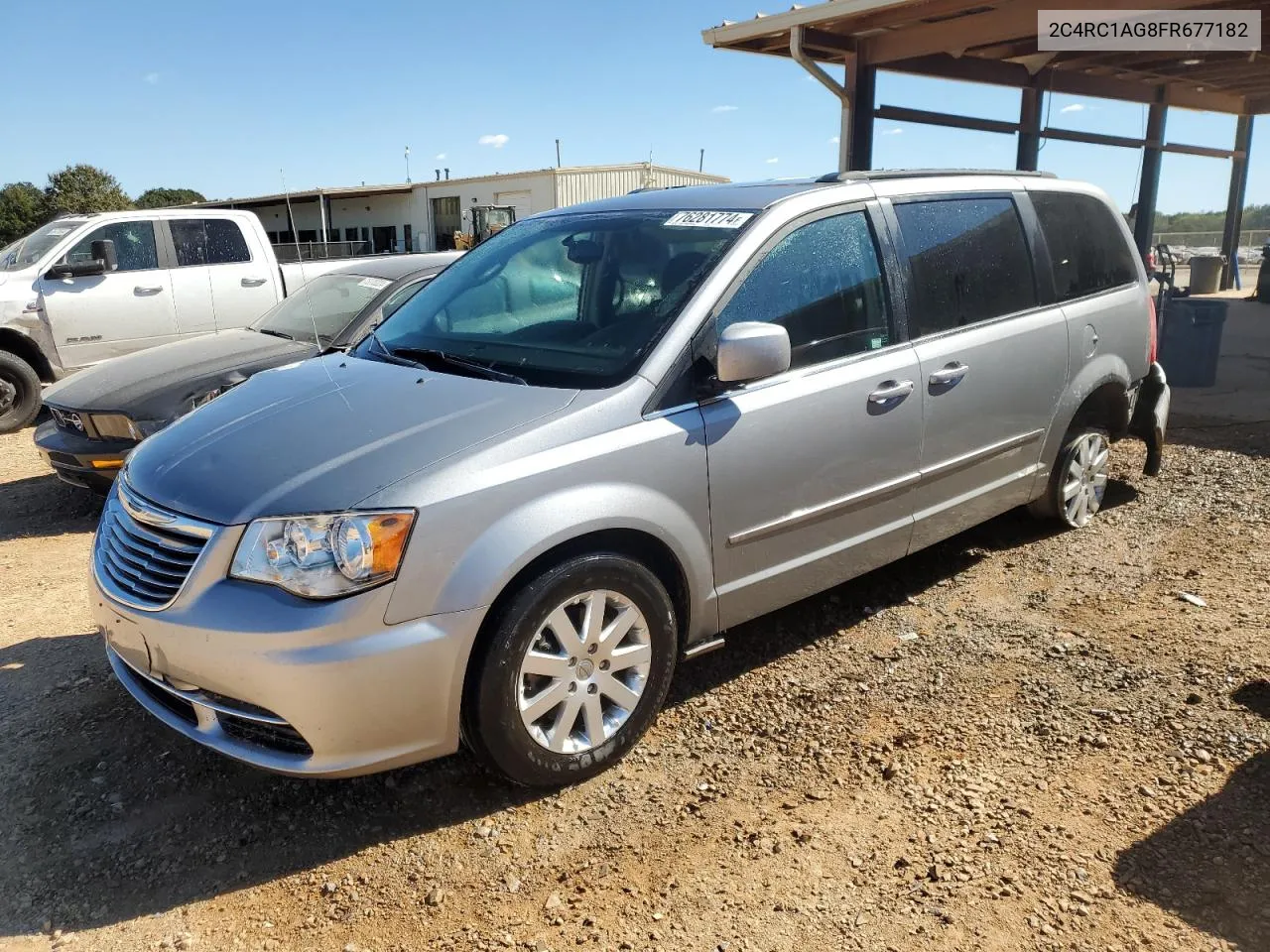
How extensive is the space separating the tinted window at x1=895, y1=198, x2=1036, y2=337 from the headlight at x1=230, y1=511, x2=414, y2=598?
231cm

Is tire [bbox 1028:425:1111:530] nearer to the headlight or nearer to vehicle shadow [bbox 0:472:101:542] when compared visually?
the headlight

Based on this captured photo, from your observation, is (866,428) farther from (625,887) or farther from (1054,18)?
(1054,18)

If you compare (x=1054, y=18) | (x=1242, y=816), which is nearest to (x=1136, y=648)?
(x=1242, y=816)

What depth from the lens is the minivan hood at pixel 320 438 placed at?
2.64m

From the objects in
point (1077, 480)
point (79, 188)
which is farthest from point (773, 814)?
point (79, 188)

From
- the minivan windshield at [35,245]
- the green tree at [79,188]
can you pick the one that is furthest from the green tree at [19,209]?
the minivan windshield at [35,245]

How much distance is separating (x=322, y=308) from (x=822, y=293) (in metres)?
4.11

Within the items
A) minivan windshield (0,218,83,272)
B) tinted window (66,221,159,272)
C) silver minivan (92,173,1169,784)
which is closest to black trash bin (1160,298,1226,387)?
silver minivan (92,173,1169,784)

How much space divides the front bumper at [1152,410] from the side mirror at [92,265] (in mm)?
8177

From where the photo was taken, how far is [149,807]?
2945mm

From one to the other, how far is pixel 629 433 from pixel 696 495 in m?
0.33

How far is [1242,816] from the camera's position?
2764mm

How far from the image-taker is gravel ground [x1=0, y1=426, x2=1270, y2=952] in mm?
2441

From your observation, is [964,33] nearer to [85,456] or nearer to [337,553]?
[85,456]
